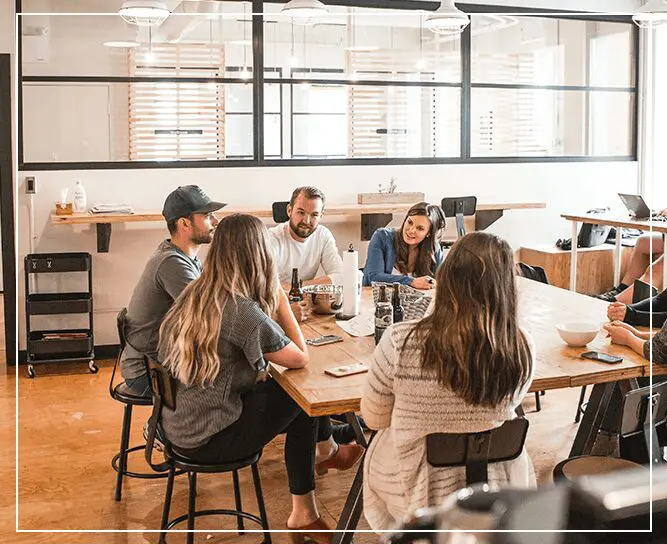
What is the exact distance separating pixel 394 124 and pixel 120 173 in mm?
2017

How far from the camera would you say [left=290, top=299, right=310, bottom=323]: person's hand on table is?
10.7ft

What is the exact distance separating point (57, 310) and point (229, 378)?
3.03 metres

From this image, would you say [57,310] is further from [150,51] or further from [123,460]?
[123,460]

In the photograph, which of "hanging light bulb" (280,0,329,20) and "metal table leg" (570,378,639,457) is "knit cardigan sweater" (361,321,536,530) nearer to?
"metal table leg" (570,378,639,457)

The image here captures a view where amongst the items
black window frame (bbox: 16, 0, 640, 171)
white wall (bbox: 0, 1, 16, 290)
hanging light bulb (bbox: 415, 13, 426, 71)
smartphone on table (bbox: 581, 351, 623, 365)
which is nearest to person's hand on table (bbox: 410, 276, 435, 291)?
smartphone on table (bbox: 581, 351, 623, 365)

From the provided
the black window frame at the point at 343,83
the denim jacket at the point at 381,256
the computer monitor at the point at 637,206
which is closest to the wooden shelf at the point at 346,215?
the black window frame at the point at 343,83

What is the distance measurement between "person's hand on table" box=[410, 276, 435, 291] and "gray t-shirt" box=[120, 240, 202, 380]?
1073 millimetres

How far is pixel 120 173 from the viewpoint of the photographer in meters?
5.59

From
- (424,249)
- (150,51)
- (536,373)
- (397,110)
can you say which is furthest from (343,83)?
(536,373)

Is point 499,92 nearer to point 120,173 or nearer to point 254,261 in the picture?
point 120,173

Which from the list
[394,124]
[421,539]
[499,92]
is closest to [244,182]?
[394,124]

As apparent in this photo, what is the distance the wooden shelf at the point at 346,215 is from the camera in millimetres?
5254

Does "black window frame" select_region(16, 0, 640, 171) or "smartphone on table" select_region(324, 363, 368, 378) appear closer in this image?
"smartphone on table" select_region(324, 363, 368, 378)

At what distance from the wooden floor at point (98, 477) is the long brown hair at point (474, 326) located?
950mm
